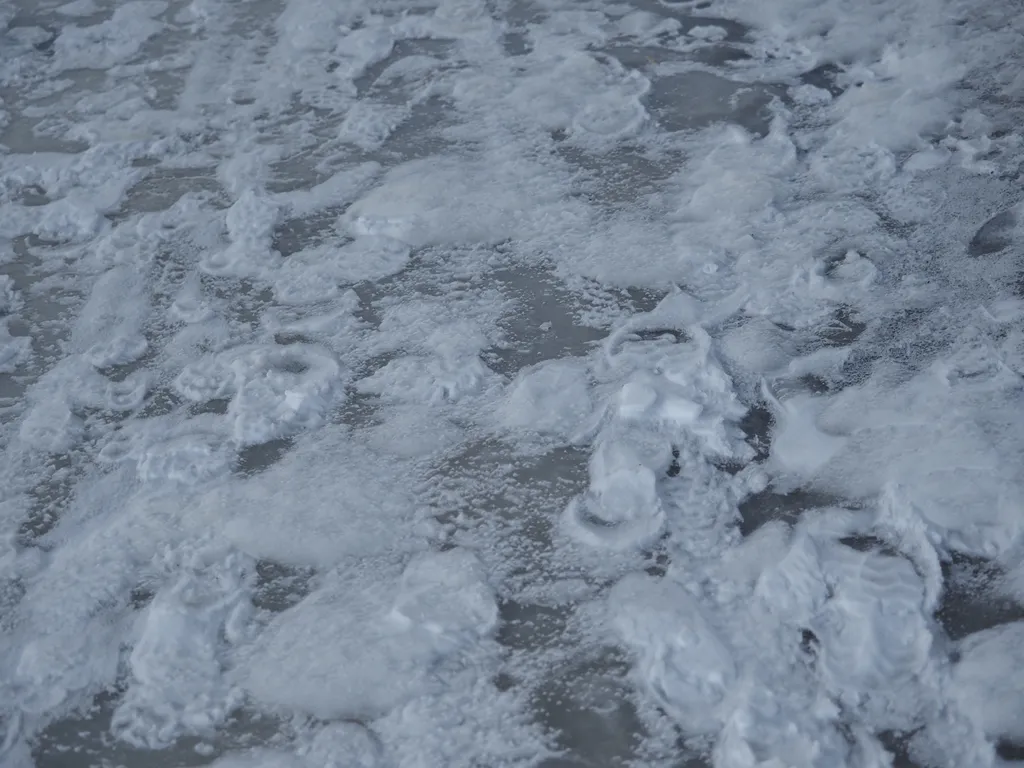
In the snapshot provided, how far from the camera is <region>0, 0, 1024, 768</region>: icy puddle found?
1.17 meters

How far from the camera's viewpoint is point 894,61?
7.77 ft

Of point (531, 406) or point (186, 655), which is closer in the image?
point (186, 655)

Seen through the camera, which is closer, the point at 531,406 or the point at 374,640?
the point at 374,640

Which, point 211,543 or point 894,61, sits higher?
point 894,61

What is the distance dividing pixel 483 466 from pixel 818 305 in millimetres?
742

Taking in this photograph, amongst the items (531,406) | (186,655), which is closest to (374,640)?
(186,655)

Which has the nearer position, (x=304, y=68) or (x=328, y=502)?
(x=328, y=502)

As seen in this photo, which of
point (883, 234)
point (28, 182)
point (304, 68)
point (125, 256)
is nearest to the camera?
point (883, 234)

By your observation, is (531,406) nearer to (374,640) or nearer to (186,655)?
(374,640)

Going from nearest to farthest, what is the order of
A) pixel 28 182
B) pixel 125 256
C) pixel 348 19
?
pixel 125 256, pixel 28 182, pixel 348 19

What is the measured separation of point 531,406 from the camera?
1.56 meters

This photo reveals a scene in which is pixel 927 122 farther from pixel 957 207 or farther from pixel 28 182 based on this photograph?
pixel 28 182

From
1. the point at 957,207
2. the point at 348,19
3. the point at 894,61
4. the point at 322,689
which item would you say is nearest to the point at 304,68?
the point at 348,19

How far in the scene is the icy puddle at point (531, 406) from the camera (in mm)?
1169
